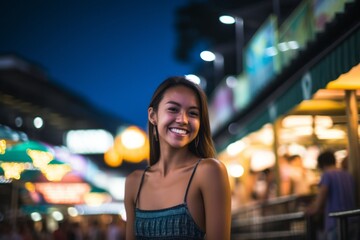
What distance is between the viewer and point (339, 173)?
868cm

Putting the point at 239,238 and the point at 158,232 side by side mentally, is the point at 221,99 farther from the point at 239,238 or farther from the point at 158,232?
the point at 158,232

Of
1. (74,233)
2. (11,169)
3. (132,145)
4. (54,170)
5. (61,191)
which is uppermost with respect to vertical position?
(132,145)

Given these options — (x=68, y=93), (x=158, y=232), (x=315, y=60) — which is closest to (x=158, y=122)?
(x=158, y=232)

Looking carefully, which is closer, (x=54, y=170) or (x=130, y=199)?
(x=130, y=199)

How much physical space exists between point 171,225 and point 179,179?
21 cm

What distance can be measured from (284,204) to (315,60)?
2.82 metres

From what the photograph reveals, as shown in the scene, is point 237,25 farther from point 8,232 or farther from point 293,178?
point 8,232

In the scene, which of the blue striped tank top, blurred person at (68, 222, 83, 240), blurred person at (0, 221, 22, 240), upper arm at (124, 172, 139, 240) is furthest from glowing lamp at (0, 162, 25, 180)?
blurred person at (68, 222, 83, 240)

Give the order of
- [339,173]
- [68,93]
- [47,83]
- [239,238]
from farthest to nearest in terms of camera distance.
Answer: [68,93]
[47,83]
[239,238]
[339,173]

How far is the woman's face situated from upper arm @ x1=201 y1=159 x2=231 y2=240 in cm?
21

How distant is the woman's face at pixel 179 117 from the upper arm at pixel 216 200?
0.69 feet

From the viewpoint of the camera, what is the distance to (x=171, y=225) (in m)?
2.89

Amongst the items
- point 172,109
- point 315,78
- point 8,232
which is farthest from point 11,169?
point 172,109

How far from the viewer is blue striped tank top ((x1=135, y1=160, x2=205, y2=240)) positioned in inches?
113
